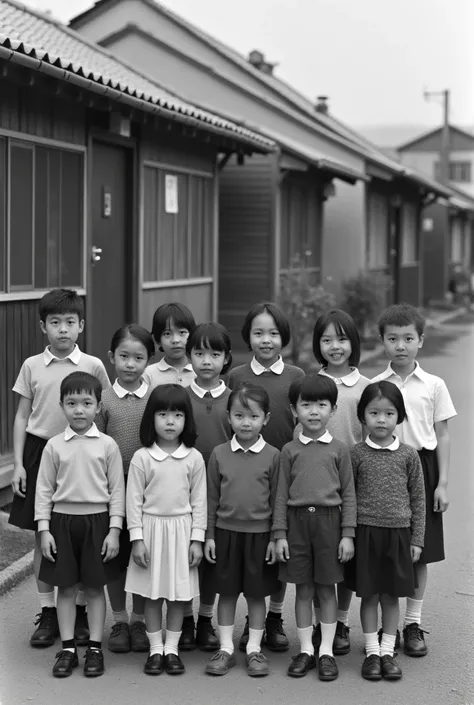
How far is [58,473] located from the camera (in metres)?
4.66

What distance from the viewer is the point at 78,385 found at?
4645 mm

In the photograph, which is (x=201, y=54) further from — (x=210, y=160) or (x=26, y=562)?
(x=26, y=562)

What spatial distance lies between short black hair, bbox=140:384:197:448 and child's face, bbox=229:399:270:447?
0.60 ft

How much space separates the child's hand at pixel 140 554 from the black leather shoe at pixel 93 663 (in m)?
0.41

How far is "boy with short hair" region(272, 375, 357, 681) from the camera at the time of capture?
458 cm

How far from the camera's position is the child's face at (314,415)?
15.1 ft

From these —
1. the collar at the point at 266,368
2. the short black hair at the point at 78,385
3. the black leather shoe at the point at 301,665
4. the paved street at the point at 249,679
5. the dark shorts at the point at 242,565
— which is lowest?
the paved street at the point at 249,679

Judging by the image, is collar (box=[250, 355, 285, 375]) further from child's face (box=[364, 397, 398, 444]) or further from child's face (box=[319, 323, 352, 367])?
child's face (box=[364, 397, 398, 444])

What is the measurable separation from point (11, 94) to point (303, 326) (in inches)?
323

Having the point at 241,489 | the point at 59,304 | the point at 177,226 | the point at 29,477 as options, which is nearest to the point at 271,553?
the point at 241,489

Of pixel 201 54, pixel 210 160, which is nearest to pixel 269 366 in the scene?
pixel 210 160

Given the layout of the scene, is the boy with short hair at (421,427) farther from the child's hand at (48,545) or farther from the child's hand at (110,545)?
the child's hand at (48,545)

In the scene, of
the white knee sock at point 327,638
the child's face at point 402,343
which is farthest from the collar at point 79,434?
the child's face at point 402,343

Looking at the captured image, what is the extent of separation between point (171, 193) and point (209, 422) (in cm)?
742
